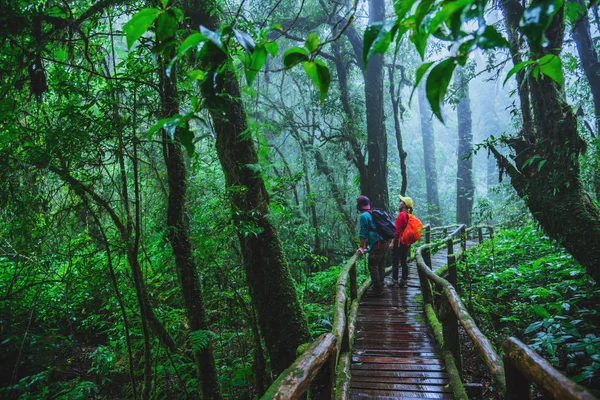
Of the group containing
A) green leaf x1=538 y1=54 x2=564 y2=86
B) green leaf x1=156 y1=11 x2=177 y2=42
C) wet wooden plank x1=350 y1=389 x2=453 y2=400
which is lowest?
wet wooden plank x1=350 y1=389 x2=453 y2=400

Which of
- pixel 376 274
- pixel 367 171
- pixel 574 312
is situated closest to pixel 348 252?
pixel 367 171

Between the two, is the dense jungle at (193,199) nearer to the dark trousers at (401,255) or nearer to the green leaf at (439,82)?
the green leaf at (439,82)

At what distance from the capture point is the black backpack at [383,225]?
21.7 ft

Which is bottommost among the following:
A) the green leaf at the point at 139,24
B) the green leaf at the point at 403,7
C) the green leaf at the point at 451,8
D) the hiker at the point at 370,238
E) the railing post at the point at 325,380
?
the railing post at the point at 325,380

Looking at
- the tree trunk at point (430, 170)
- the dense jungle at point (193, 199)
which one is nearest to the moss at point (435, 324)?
the dense jungle at point (193, 199)

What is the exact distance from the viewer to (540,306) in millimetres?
4215

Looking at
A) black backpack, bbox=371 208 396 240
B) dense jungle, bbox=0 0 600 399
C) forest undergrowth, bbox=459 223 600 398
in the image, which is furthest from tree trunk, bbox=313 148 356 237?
black backpack, bbox=371 208 396 240

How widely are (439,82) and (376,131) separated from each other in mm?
10085

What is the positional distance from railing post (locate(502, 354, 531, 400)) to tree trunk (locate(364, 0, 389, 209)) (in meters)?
8.04

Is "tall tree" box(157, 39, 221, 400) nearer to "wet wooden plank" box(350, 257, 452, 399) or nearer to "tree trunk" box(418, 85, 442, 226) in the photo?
"wet wooden plank" box(350, 257, 452, 399)

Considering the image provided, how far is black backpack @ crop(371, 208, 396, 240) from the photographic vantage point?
6.61 metres

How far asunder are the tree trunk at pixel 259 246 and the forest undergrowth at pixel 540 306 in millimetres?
2798

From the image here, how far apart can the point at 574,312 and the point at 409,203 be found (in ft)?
9.87

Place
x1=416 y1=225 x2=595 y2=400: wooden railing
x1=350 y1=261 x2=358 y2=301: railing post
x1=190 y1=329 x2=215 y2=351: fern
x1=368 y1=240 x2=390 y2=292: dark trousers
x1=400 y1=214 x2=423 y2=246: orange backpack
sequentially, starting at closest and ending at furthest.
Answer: x1=416 y1=225 x2=595 y2=400: wooden railing
x1=190 y1=329 x2=215 y2=351: fern
x1=350 y1=261 x2=358 y2=301: railing post
x1=368 y1=240 x2=390 y2=292: dark trousers
x1=400 y1=214 x2=423 y2=246: orange backpack
